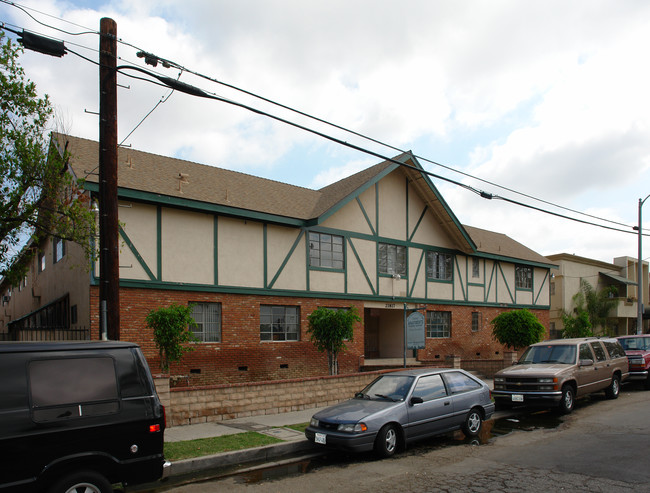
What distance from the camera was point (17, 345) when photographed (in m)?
6.05

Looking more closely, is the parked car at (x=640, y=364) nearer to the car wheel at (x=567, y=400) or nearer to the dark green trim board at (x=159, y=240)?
the car wheel at (x=567, y=400)

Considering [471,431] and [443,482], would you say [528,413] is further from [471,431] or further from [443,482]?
[443,482]

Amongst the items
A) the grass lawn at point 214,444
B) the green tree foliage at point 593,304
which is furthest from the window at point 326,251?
the green tree foliage at point 593,304

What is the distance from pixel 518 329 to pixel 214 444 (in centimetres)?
1718

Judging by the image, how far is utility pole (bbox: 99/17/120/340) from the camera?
30.1 feet

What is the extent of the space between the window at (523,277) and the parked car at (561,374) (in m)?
14.6

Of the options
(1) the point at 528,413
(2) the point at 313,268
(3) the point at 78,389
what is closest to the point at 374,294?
(2) the point at 313,268

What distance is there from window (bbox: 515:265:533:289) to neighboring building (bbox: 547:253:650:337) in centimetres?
999

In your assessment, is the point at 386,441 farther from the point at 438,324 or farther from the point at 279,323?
the point at 438,324

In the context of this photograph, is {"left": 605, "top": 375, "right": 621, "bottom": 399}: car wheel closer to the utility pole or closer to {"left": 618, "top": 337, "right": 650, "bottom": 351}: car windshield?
{"left": 618, "top": 337, "right": 650, "bottom": 351}: car windshield

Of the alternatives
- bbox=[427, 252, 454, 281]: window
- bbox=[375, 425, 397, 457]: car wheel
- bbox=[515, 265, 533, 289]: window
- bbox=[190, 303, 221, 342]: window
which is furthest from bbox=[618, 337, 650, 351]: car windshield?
bbox=[190, 303, 221, 342]: window

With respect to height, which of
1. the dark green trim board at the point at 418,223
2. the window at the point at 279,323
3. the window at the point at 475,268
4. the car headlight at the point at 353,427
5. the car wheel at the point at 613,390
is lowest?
the car wheel at the point at 613,390

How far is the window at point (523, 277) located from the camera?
30.4 metres

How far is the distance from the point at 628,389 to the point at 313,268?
450 inches
